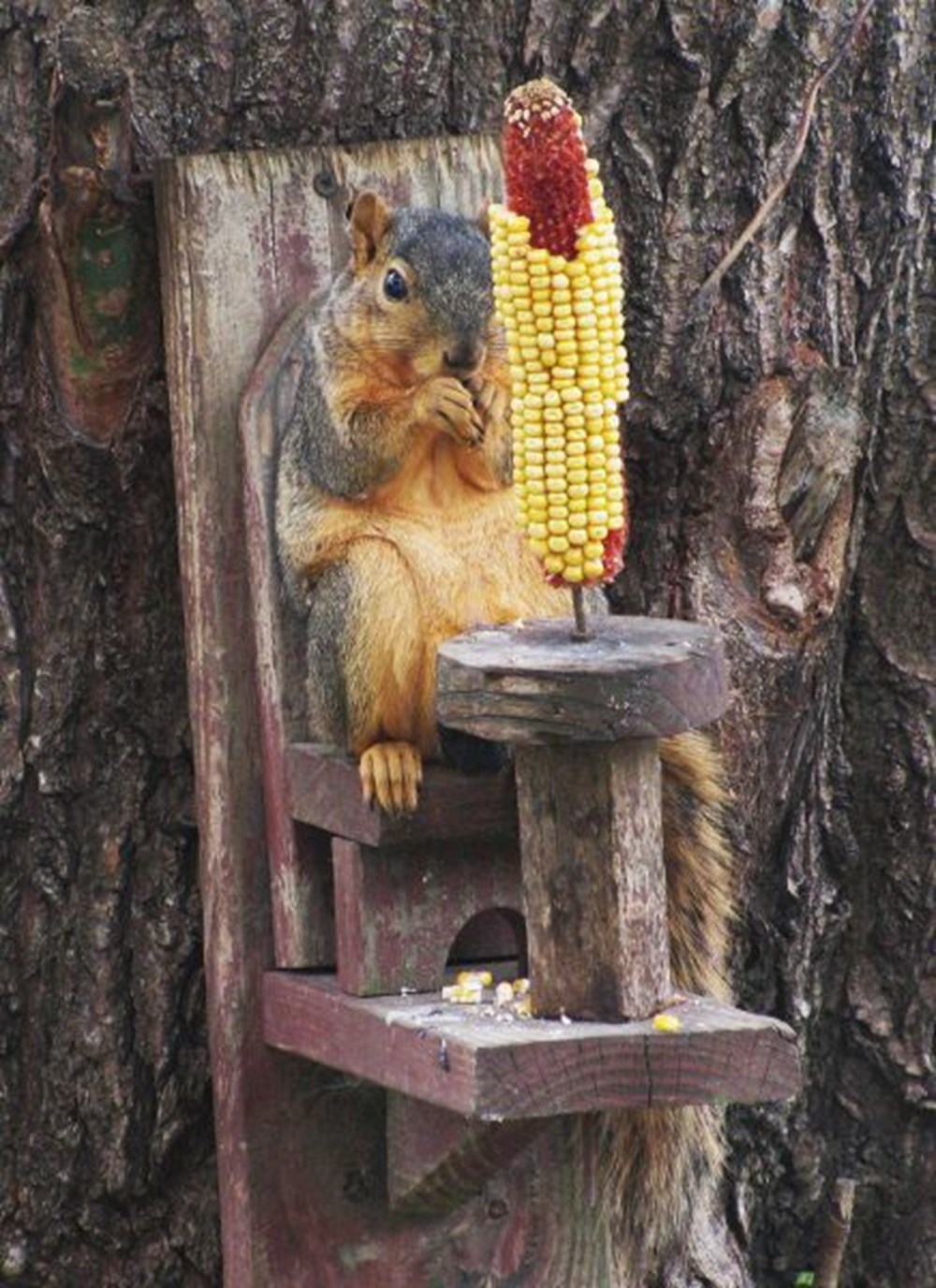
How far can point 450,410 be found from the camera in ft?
9.41

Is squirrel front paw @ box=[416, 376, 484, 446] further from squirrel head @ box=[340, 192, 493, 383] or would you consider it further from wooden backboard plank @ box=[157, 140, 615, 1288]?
wooden backboard plank @ box=[157, 140, 615, 1288]

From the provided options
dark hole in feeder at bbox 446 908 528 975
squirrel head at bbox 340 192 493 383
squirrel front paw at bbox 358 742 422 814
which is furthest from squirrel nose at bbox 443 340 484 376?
dark hole in feeder at bbox 446 908 528 975

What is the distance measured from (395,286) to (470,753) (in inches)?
18.6

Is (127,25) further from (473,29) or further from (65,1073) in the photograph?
(65,1073)

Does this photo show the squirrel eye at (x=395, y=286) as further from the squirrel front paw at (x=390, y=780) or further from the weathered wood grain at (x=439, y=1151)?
the weathered wood grain at (x=439, y=1151)

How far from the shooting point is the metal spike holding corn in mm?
2588

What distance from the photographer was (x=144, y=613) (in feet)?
10.6

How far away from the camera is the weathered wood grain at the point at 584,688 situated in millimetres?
2514

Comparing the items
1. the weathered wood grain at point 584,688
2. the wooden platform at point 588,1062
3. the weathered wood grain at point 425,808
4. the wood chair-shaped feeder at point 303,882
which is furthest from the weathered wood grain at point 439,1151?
the weathered wood grain at point 584,688

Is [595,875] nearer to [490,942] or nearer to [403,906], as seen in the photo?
[403,906]

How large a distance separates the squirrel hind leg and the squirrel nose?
36 centimetres

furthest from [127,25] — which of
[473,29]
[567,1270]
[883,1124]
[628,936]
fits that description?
[883,1124]

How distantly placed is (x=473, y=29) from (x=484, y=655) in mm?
947

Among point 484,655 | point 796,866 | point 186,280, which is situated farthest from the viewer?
point 796,866
